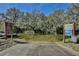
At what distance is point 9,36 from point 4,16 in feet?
0.96

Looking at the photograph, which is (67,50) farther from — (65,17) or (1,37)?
(1,37)

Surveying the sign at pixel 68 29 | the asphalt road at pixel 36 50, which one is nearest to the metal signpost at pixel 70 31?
the sign at pixel 68 29

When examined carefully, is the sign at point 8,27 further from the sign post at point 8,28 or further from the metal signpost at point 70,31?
the metal signpost at point 70,31

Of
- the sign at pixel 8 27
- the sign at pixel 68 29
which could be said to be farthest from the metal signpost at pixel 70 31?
the sign at pixel 8 27

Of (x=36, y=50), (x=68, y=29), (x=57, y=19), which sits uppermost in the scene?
(x=57, y=19)

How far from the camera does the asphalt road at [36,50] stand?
15.2 ft

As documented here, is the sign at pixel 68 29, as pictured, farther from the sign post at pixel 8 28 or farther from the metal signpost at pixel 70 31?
the sign post at pixel 8 28

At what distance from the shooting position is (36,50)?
185 inches

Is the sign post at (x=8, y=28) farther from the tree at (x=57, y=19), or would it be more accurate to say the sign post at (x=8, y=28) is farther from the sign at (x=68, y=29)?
the sign at (x=68, y=29)

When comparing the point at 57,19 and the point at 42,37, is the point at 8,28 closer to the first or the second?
the point at 42,37

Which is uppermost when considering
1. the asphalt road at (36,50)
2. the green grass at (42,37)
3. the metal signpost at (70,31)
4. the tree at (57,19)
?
the tree at (57,19)

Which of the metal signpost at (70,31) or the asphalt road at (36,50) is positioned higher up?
the metal signpost at (70,31)

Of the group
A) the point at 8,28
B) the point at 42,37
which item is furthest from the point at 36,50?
the point at 8,28

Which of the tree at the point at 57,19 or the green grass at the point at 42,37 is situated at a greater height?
the tree at the point at 57,19
